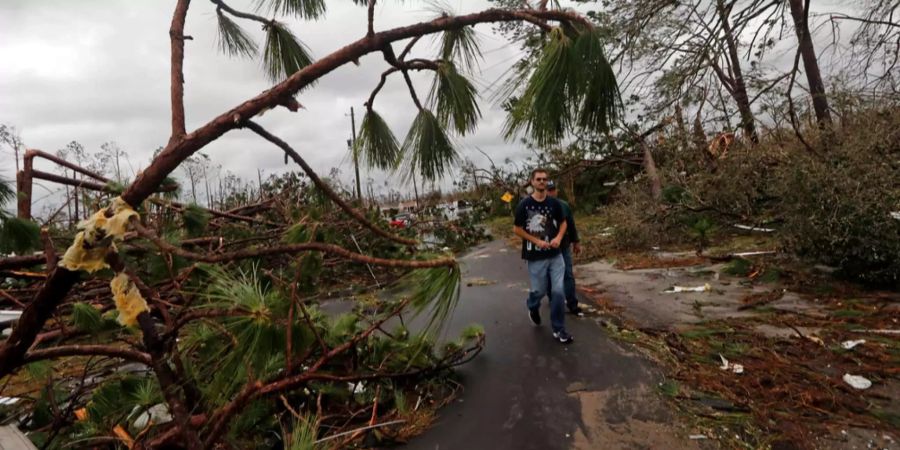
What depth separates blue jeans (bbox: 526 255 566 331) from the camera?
11.2ft

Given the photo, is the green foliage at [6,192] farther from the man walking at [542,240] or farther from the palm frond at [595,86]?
the man walking at [542,240]

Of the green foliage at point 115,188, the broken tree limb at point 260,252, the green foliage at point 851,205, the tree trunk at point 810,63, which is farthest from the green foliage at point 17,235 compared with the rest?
the tree trunk at point 810,63

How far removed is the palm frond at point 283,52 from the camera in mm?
2082

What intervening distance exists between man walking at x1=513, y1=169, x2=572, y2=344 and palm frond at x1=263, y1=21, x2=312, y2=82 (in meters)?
2.23

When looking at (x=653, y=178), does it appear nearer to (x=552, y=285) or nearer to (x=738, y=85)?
(x=738, y=85)

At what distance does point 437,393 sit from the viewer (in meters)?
2.67

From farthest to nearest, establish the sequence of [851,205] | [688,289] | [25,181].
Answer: [688,289] → [851,205] → [25,181]

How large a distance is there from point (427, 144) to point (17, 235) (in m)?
1.55

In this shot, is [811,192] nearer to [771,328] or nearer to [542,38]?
[771,328]

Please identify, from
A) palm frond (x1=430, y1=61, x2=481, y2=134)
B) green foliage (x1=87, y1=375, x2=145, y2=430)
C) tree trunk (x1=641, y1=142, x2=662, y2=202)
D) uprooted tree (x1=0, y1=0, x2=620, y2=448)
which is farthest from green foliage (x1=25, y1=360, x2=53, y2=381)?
tree trunk (x1=641, y1=142, x2=662, y2=202)

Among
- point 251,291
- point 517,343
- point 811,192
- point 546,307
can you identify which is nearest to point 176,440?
→ point 251,291

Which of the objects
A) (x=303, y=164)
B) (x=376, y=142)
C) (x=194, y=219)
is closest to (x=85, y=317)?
(x=194, y=219)

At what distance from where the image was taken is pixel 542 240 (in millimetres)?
3619

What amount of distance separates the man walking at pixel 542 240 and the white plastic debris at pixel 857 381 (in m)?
1.73
